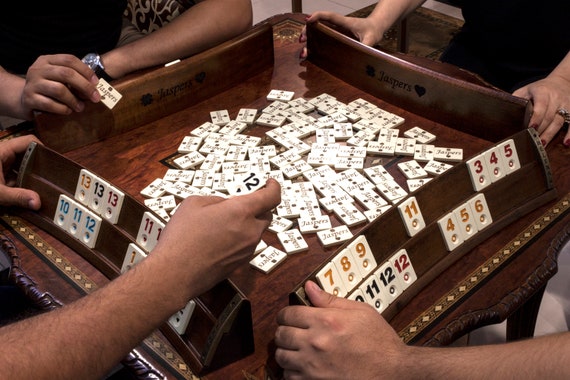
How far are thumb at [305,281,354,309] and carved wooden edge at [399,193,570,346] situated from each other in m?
0.16

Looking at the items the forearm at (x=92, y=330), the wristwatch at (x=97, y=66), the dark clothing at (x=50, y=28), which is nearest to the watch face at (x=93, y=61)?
the wristwatch at (x=97, y=66)

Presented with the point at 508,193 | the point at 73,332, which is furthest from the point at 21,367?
the point at 508,193

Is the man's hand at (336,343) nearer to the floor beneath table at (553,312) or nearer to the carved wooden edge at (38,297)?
the carved wooden edge at (38,297)

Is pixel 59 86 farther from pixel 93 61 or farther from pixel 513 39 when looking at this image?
pixel 513 39

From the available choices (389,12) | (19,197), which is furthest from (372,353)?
(389,12)

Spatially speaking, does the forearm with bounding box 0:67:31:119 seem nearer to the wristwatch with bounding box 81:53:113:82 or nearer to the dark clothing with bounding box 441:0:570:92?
the wristwatch with bounding box 81:53:113:82

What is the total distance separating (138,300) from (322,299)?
339mm

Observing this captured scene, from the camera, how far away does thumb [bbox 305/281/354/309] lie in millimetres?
1069

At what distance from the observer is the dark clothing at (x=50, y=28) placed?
2100 millimetres

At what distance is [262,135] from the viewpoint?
175 centimetres

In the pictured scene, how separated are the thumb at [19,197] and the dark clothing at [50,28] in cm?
90

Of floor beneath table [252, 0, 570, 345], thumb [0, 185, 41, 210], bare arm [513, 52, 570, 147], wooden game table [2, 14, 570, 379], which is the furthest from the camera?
floor beneath table [252, 0, 570, 345]

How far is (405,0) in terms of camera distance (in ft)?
7.57

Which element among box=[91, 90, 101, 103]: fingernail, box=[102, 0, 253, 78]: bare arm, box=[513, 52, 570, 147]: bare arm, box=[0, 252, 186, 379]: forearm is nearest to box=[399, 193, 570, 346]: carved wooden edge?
box=[513, 52, 570, 147]: bare arm
